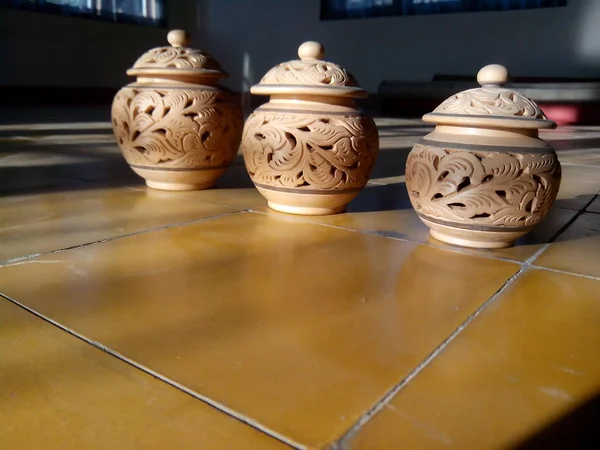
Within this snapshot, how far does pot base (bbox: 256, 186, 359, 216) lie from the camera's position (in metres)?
1.03

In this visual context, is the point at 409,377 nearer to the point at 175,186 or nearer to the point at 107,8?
the point at 175,186

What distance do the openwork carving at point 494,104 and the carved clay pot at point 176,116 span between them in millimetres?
529

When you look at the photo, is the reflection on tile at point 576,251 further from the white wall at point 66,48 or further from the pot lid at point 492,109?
the white wall at point 66,48

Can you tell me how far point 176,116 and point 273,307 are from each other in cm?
64

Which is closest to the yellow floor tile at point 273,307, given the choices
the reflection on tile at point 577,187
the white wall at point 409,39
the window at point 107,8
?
the reflection on tile at point 577,187

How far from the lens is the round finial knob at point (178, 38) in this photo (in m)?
1.18

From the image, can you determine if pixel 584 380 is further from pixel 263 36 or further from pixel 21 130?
pixel 263 36

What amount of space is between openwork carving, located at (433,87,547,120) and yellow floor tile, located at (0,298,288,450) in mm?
602

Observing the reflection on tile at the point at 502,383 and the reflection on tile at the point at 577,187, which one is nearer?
the reflection on tile at the point at 502,383

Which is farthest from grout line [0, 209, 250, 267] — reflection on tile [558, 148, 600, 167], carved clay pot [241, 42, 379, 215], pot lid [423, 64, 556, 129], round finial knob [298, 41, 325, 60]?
reflection on tile [558, 148, 600, 167]

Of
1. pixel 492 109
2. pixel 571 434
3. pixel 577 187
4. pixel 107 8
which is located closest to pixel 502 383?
pixel 571 434

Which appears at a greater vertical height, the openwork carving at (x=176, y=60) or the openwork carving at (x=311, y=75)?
the openwork carving at (x=176, y=60)

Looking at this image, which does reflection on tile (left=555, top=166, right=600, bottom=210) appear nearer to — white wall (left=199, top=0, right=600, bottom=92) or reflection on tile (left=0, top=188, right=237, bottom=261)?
reflection on tile (left=0, top=188, right=237, bottom=261)

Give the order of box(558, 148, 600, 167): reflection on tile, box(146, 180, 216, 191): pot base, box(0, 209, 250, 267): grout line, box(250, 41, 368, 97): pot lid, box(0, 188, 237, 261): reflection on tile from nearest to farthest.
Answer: box(0, 209, 250, 267): grout line
box(0, 188, 237, 261): reflection on tile
box(250, 41, 368, 97): pot lid
box(146, 180, 216, 191): pot base
box(558, 148, 600, 167): reflection on tile
